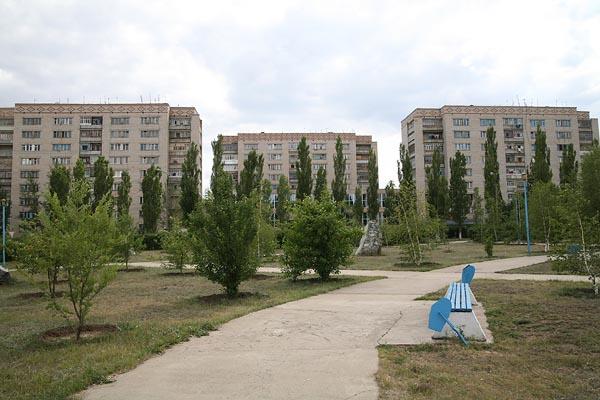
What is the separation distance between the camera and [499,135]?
238 ft

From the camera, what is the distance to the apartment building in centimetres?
7231

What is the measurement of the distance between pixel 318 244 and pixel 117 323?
7.81 m

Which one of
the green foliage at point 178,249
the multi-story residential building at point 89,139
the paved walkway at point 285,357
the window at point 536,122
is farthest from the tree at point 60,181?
the window at point 536,122

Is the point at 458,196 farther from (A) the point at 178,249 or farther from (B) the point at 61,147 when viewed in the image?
(B) the point at 61,147

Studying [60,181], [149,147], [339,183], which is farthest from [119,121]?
[339,183]

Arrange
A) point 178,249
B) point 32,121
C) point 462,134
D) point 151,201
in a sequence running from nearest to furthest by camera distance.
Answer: point 178,249, point 151,201, point 32,121, point 462,134

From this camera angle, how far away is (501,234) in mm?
45344

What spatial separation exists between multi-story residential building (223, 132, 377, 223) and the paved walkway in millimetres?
71439

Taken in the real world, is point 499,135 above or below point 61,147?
above

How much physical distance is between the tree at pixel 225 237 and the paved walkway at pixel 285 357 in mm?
2095

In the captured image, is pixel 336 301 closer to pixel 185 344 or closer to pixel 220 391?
pixel 185 344

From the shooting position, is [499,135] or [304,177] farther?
[499,135]

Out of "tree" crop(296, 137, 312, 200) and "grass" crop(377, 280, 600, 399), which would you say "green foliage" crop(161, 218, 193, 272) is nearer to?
"grass" crop(377, 280, 600, 399)

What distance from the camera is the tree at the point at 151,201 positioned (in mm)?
56375
